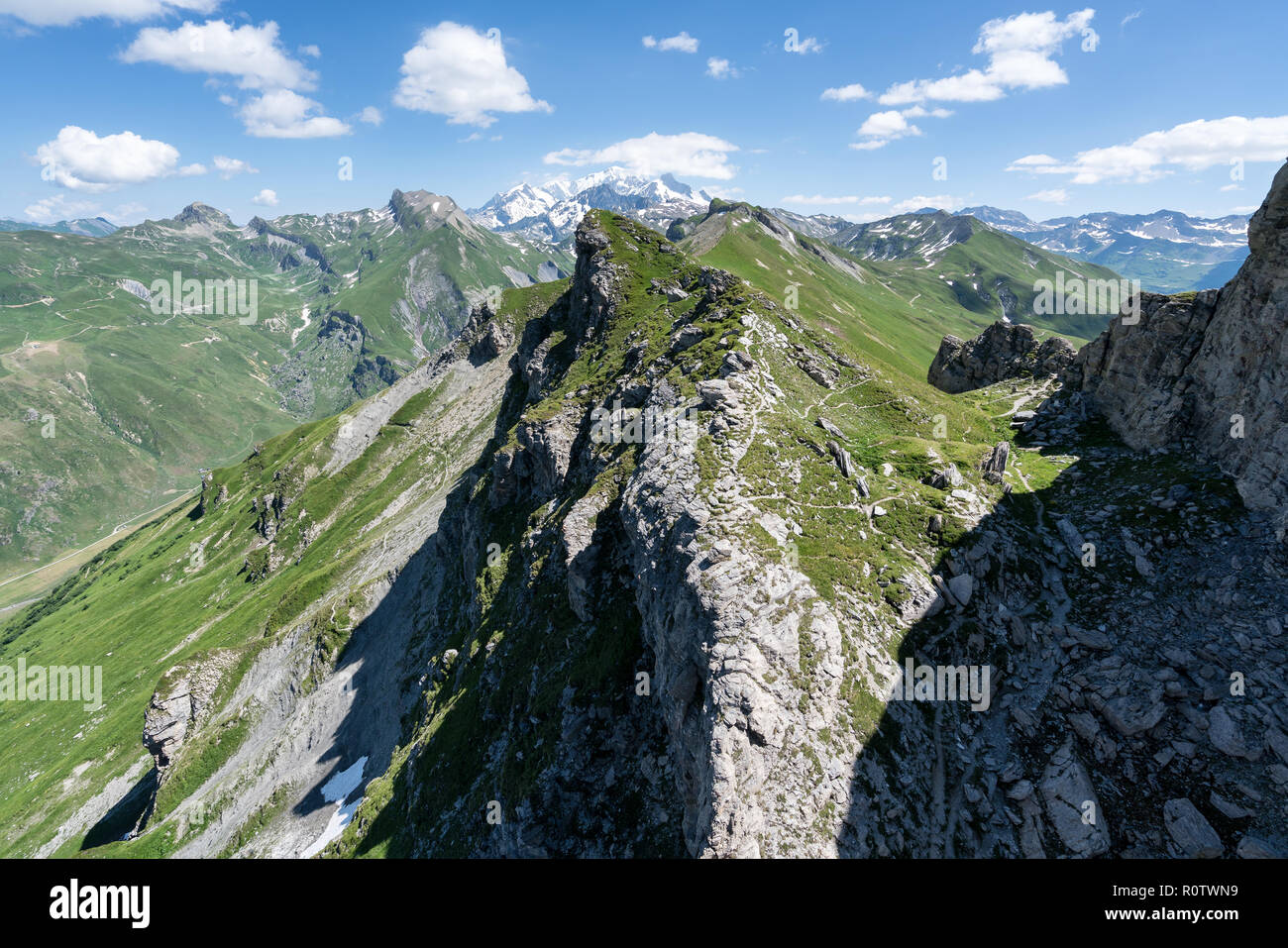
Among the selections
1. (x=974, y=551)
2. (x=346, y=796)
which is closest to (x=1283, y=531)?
(x=974, y=551)

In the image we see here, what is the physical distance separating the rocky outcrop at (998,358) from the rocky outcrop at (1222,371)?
1698cm

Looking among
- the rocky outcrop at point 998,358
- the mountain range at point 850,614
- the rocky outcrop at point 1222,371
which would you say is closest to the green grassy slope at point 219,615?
the mountain range at point 850,614

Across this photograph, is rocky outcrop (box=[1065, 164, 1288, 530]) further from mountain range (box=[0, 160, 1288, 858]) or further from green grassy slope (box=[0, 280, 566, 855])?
green grassy slope (box=[0, 280, 566, 855])

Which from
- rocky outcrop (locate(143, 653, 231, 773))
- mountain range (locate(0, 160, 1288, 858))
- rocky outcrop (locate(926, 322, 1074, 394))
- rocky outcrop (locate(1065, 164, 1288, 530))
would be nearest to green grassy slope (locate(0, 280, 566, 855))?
rocky outcrop (locate(143, 653, 231, 773))

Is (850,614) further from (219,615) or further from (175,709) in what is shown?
(219,615)

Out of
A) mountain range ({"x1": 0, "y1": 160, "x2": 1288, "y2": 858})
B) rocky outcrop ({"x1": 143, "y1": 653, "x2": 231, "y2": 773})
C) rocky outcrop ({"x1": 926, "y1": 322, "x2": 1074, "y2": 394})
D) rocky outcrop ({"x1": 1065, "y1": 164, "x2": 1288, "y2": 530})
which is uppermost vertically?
rocky outcrop ({"x1": 926, "y1": 322, "x2": 1074, "y2": 394})

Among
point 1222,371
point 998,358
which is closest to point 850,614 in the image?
point 1222,371

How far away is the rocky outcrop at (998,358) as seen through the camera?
178 feet

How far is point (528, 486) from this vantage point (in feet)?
230

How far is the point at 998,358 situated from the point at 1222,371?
40934mm

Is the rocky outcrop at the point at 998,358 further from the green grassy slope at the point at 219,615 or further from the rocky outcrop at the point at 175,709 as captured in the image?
the rocky outcrop at the point at 175,709

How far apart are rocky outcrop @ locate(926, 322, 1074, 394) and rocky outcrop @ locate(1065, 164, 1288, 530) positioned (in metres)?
17.0

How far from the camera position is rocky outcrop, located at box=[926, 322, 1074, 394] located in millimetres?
54344
